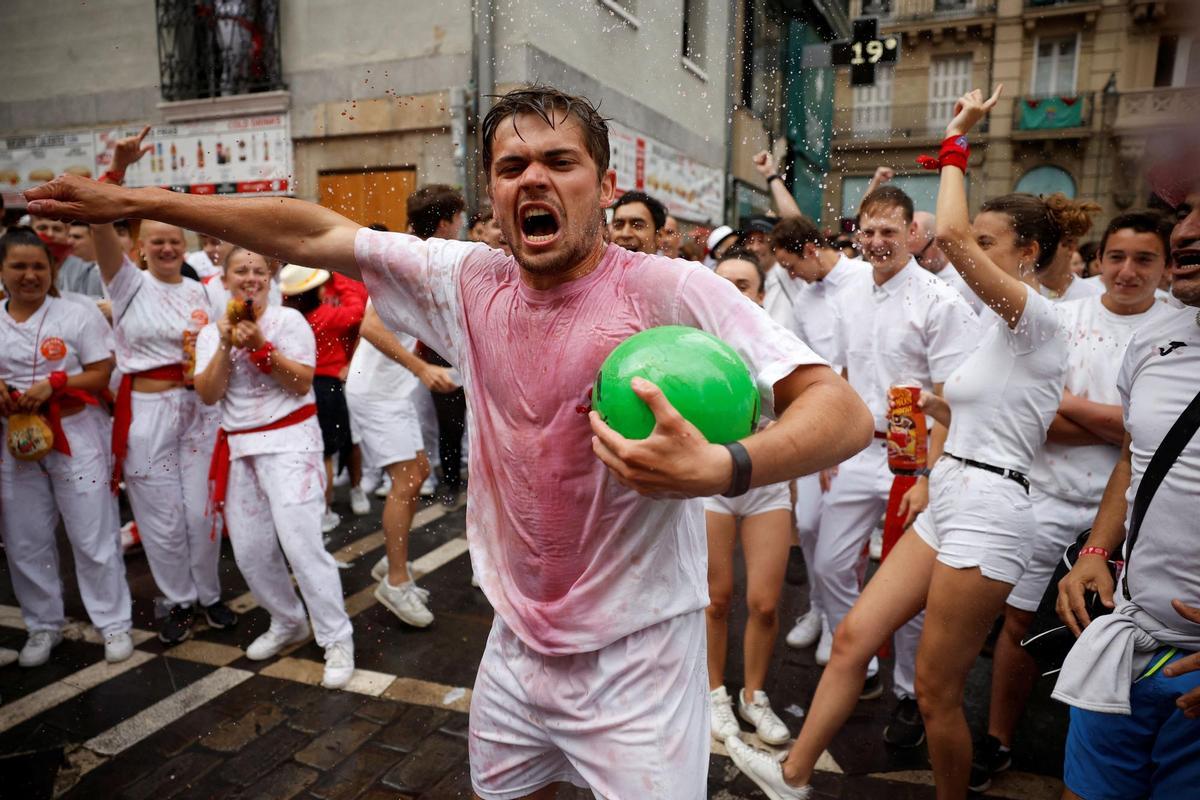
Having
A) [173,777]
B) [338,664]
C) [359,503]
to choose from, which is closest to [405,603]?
[338,664]

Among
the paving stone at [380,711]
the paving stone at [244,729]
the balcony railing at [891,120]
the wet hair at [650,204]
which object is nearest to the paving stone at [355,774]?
the paving stone at [380,711]

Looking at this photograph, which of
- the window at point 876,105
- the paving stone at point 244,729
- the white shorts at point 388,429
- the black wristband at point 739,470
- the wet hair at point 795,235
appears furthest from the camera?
the window at point 876,105

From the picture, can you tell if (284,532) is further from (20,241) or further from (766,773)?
(766,773)

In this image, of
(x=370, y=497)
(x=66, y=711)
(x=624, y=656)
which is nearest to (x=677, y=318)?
(x=624, y=656)

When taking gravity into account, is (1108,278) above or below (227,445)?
above

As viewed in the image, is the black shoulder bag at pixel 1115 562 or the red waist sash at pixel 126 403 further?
the red waist sash at pixel 126 403

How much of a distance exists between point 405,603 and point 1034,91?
12441 millimetres

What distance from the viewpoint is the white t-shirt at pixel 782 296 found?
5511 millimetres

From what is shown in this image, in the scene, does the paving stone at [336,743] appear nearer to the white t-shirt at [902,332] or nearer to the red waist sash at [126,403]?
the red waist sash at [126,403]

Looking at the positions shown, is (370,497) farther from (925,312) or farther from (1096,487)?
(1096,487)

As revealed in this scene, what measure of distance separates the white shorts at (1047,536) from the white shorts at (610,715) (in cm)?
203

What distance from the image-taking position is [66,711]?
11.6 feet

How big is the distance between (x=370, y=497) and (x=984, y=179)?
45.5ft

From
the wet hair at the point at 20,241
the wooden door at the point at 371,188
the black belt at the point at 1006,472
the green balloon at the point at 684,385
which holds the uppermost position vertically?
the wooden door at the point at 371,188
